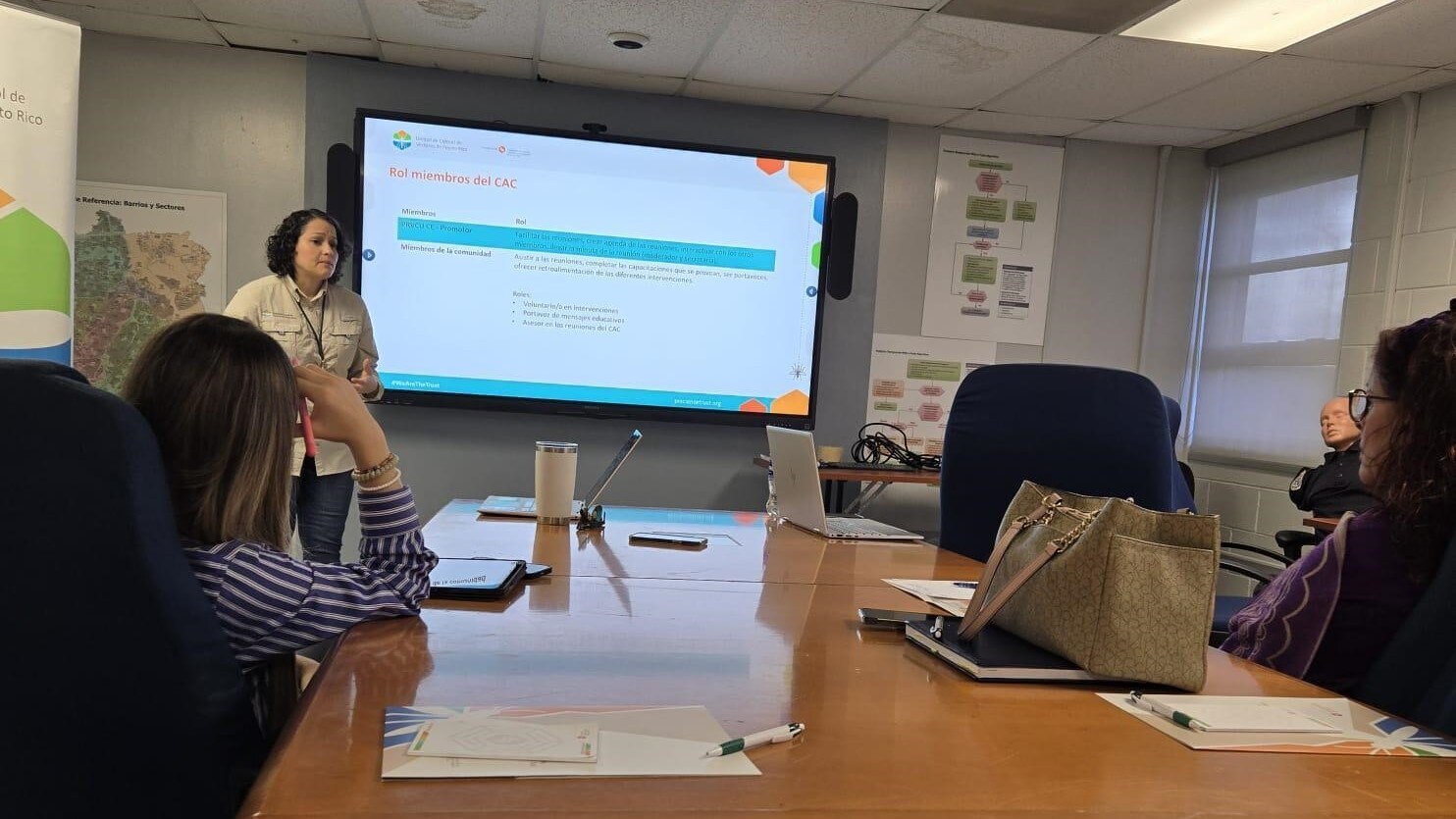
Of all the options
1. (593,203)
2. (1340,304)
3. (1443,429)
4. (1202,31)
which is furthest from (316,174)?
(1340,304)

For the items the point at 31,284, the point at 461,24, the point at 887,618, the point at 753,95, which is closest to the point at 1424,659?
the point at 887,618

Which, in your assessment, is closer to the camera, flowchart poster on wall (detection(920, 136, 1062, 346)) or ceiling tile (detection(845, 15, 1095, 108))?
ceiling tile (detection(845, 15, 1095, 108))

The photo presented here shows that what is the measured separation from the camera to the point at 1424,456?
4.04 feet

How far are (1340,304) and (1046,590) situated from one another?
149 inches

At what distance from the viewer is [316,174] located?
4176mm

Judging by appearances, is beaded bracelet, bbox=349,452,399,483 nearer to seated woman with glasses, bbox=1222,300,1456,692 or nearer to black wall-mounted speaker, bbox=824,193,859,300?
seated woman with glasses, bbox=1222,300,1456,692

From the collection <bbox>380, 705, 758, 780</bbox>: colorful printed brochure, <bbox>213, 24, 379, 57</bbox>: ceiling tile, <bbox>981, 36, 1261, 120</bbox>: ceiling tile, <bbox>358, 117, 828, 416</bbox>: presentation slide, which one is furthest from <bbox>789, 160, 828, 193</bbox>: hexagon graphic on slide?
<bbox>380, 705, 758, 780</bbox>: colorful printed brochure

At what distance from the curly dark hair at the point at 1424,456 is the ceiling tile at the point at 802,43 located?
7.94 feet

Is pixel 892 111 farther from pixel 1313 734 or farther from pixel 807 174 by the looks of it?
pixel 1313 734

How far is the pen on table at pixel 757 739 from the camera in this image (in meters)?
0.79

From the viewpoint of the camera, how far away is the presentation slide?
13.8 feet

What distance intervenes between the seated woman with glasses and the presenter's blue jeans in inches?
116


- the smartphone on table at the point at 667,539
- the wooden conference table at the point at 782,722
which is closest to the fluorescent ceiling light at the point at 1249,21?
the smartphone on table at the point at 667,539

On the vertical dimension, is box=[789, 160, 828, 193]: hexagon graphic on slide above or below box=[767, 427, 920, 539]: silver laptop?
above
